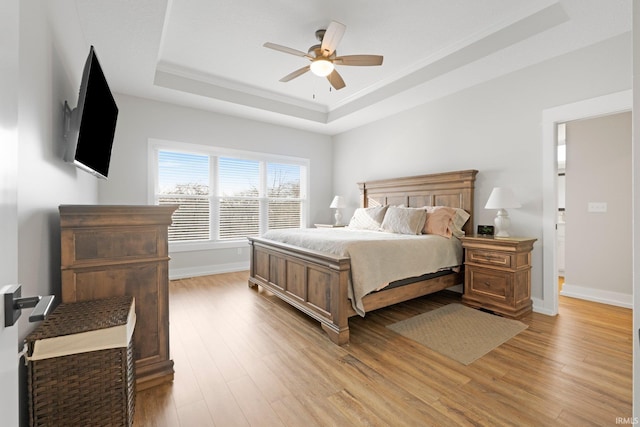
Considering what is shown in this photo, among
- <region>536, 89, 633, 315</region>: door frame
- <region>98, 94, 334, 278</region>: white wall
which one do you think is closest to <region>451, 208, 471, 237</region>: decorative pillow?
<region>536, 89, 633, 315</region>: door frame

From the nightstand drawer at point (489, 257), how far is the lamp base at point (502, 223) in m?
0.33

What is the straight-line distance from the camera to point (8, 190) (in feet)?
2.17

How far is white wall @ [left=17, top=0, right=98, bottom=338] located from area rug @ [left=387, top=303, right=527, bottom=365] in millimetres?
2546

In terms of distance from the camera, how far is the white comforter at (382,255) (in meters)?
2.50

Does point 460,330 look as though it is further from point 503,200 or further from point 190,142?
point 190,142

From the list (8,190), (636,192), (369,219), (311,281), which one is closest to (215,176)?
(369,219)

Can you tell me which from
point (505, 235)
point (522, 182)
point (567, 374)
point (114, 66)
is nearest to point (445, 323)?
point (567, 374)

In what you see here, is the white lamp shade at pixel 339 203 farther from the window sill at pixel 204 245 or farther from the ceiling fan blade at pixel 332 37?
the ceiling fan blade at pixel 332 37

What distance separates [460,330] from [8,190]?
3002 millimetres

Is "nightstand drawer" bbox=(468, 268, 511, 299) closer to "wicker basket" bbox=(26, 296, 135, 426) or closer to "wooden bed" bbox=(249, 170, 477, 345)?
"wooden bed" bbox=(249, 170, 477, 345)

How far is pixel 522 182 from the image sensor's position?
11.1 ft

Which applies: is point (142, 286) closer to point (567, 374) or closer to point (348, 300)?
point (348, 300)

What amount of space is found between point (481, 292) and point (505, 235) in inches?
27.2

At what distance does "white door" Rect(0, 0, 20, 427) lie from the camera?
62cm
